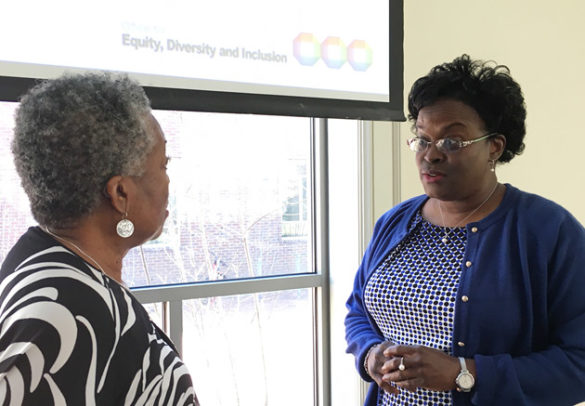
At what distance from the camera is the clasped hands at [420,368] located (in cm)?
123

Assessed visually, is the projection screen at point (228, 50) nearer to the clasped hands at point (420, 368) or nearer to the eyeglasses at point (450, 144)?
the eyeglasses at point (450, 144)

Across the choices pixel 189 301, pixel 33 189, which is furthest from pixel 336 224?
pixel 33 189

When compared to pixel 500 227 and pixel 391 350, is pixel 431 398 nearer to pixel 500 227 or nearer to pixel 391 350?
pixel 391 350

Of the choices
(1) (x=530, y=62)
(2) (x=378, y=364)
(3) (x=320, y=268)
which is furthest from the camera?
(1) (x=530, y=62)

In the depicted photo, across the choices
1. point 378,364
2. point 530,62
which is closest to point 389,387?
point 378,364

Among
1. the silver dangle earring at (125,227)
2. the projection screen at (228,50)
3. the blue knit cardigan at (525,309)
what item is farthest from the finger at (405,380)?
the projection screen at (228,50)

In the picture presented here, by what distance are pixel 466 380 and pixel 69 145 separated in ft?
3.12

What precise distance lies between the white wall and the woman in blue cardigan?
0.82 metres

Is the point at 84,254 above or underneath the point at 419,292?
above

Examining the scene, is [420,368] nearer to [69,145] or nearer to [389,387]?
[389,387]

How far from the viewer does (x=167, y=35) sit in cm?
176

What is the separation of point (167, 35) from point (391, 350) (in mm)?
1171

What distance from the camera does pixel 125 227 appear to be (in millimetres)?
946

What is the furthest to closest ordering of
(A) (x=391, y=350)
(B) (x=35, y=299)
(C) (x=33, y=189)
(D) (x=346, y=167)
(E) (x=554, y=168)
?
(E) (x=554, y=168) → (D) (x=346, y=167) → (A) (x=391, y=350) → (C) (x=33, y=189) → (B) (x=35, y=299)
